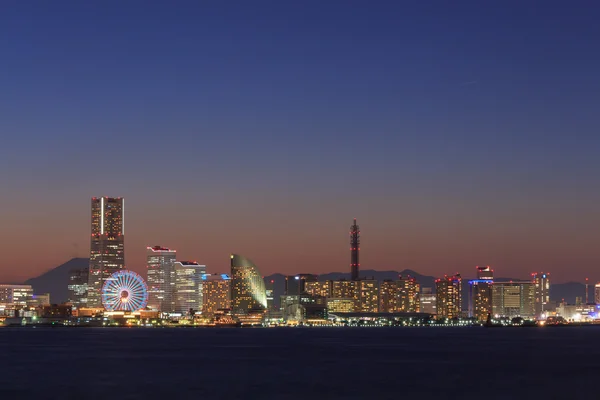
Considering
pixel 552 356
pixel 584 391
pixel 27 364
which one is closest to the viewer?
pixel 584 391

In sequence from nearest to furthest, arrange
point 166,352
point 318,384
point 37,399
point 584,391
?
point 37,399 → point 584,391 → point 318,384 → point 166,352

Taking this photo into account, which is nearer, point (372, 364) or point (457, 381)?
point (457, 381)

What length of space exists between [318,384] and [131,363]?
3798cm

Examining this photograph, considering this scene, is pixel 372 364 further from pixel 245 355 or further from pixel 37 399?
pixel 37 399

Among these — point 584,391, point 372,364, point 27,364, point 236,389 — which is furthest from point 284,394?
point 27,364

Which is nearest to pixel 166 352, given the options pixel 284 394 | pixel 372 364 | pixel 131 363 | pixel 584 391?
pixel 131 363

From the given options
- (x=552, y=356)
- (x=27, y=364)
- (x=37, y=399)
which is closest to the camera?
(x=37, y=399)

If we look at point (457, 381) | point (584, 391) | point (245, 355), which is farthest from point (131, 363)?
point (584, 391)

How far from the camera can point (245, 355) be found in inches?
5758

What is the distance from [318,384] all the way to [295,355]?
53.7 metres

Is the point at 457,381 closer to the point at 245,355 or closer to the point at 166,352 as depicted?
the point at 245,355

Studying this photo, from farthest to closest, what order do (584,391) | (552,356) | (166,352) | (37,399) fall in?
(166,352) < (552,356) < (584,391) < (37,399)

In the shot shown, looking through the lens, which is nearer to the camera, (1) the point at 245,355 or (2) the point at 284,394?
(2) the point at 284,394

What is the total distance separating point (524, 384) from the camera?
306 feet
